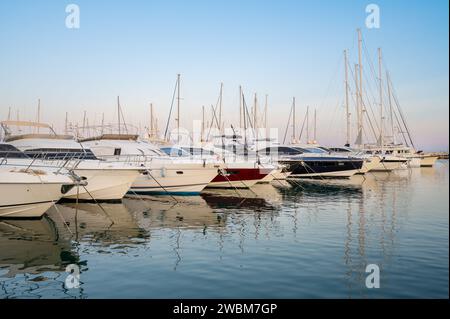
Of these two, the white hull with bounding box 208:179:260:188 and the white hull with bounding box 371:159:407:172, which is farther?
the white hull with bounding box 371:159:407:172

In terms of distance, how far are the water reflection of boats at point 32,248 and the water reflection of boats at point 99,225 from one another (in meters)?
0.55

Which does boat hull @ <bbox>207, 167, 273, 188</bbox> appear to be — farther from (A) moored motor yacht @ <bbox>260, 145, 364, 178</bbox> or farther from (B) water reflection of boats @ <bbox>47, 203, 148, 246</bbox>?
(A) moored motor yacht @ <bbox>260, 145, 364, 178</bbox>

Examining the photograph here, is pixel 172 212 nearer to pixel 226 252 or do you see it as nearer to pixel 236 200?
pixel 236 200

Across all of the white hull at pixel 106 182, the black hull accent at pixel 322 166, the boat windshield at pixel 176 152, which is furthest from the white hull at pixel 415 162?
the white hull at pixel 106 182

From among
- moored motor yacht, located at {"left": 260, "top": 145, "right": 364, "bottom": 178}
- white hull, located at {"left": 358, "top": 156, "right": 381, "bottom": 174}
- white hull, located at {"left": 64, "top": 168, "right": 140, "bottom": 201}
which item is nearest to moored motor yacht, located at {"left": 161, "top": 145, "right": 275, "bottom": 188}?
white hull, located at {"left": 64, "top": 168, "right": 140, "bottom": 201}

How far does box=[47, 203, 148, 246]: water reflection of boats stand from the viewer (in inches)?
487

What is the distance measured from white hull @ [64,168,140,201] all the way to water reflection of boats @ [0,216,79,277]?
4.92 meters

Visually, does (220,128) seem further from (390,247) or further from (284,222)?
(390,247)

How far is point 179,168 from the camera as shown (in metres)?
22.8

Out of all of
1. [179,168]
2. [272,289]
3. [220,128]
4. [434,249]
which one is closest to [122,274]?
[272,289]

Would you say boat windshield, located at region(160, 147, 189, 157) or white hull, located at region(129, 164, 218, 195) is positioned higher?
boat windshield, located at region(160, 147, 189, 157)

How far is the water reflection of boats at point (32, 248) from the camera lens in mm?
9500

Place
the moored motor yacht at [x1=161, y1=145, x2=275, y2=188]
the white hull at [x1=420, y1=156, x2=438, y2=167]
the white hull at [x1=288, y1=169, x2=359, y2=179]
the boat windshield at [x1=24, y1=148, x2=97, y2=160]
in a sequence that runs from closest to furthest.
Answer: the boat windshield at [x1=24, y1=148, x2=97, y2=160], the moored motor yacht at [x1=161, y1=145, x2=275, y2=188], the white hull at [x1=288, y1=169, x2=359, y2=179], the white hull at [x1=420, y1=156, x2=438, y2=167]
